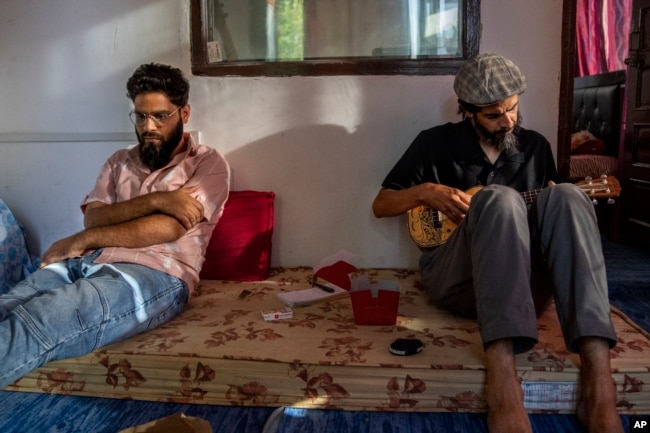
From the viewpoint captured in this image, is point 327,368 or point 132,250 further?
point 132,250

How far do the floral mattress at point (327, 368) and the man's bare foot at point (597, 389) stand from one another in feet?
0.26

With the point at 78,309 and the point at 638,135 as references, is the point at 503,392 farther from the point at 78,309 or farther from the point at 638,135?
the point at 638,135

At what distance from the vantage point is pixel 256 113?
257 centimetres

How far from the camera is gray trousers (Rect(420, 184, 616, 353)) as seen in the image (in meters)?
1.49

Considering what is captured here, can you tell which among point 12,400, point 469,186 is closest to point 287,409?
point 12,400

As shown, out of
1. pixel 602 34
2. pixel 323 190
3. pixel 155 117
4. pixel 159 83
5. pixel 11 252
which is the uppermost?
pixel 602 34

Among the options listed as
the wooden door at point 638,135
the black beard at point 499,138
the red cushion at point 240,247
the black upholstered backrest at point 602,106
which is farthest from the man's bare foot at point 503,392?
the black upholstered backrest at point 602,106

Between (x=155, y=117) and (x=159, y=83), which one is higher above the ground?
(x=159, y=83)

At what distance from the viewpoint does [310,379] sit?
1.67 meters

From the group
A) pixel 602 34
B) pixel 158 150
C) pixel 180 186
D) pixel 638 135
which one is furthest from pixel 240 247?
pixel 602 34

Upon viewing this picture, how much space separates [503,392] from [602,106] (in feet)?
13.8

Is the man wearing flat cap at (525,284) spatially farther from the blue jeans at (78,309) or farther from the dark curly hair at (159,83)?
the dark curly hair at (159,83)

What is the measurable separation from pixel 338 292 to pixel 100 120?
133 centimetres

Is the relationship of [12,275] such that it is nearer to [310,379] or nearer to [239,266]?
[239,266]
